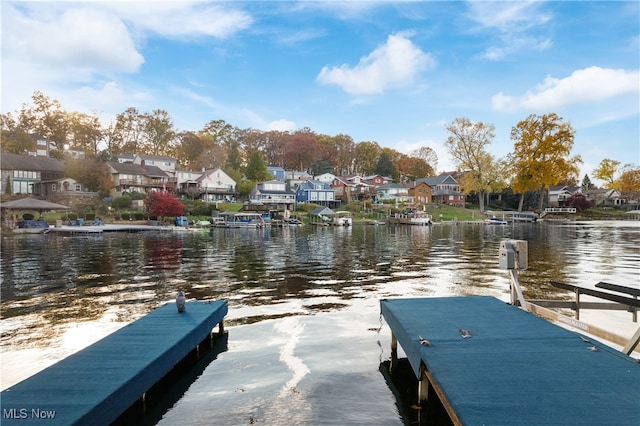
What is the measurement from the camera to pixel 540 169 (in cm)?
7744

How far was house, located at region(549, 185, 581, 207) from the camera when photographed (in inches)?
3991

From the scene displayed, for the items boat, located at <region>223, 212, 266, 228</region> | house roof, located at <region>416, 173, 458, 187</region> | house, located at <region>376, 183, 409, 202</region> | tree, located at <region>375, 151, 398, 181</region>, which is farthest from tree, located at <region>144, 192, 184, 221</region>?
tree, located at <region>375, 151, 398, 181</region>

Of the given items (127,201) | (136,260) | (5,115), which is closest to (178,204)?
(127,201)

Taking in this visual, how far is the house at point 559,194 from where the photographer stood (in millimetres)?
101369

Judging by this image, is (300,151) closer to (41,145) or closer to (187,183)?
(187,183)

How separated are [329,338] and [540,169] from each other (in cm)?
7985

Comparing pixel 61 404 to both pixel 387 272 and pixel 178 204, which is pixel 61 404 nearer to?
pixel 387 272

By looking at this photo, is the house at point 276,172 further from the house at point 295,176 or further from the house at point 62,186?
the house at point 62,186

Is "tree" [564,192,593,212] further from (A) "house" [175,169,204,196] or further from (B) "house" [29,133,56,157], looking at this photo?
(B) "house" [29,133,56,157]

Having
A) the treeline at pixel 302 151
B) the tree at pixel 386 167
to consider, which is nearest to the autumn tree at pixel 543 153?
the treeline at pixel 302 151

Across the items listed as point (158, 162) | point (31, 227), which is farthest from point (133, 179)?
point (31, 227)

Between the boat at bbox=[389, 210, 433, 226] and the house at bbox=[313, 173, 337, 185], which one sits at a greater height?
Answer: the house at bbox=[313, 173, 337, 185]

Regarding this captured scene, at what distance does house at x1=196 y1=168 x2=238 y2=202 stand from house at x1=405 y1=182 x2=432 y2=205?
39.6 meters
